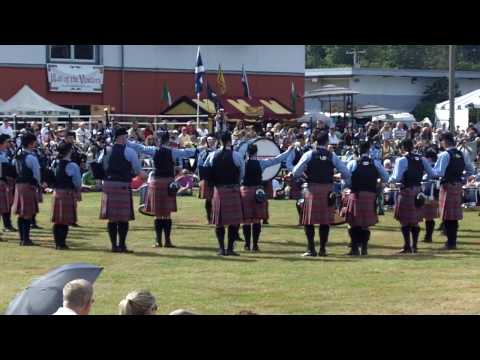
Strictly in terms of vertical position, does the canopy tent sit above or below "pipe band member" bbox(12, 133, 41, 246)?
above

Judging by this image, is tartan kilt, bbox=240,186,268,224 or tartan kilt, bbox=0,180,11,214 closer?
tartan kilt, bbox=240,186,268,224

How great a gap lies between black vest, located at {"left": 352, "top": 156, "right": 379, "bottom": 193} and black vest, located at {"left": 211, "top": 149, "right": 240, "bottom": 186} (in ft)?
4.89

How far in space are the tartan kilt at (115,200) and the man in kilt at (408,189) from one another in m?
3.44

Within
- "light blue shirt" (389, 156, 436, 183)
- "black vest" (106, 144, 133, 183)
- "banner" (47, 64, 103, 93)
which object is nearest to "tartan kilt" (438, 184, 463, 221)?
"light blue shirt" (389, 156, 436, 183)

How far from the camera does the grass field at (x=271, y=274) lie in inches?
339

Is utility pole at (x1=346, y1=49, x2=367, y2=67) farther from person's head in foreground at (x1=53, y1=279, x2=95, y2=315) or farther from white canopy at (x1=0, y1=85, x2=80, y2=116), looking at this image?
person's head in foreground at (x1=53, y1=279, x2=95, y2=315)

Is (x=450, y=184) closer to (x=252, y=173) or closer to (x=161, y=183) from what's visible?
(x=252, y=173)

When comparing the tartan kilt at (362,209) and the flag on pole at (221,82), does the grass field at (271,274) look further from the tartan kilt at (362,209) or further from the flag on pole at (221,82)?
the flag on pole at (221,82)

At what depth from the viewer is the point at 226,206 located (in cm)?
1176

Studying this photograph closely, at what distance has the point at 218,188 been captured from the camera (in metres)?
11.8

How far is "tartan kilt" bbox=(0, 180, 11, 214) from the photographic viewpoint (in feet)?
44.8

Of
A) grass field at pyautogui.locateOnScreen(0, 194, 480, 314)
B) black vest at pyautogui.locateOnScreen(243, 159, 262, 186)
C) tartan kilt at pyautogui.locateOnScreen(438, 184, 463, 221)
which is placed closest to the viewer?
grass field at pyautogui.locateOnScreen(0, 194, 480, 314)
